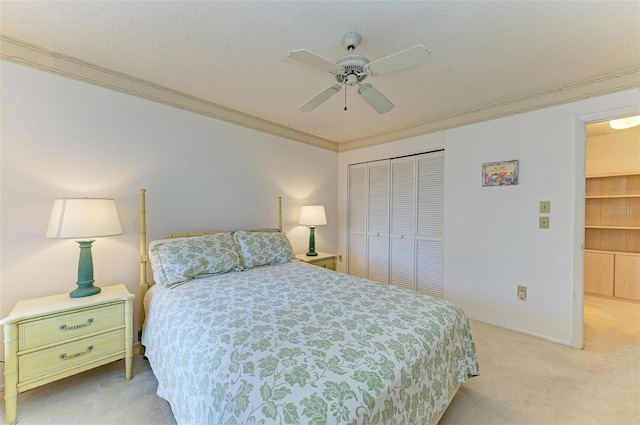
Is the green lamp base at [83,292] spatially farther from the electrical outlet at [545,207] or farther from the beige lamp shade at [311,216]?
the electrical outlet at [545,207]

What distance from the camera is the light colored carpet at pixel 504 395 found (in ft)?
5.25

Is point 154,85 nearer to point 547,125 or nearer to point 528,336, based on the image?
point 547,125

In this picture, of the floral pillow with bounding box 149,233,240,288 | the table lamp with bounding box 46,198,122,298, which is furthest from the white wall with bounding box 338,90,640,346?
the table lamp with bounding box 46,198,122,298

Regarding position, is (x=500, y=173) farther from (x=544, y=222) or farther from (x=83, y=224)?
(x=83, y=224)

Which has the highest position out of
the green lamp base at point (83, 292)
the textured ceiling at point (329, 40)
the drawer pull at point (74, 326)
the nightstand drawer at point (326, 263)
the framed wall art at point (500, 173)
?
the textured ceiling at point (329, 40)

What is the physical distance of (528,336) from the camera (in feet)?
8.64

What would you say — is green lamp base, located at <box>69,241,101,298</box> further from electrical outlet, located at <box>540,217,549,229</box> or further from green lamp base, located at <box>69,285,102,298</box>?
electrical outlet, located at <box>540,217,549,229</box>

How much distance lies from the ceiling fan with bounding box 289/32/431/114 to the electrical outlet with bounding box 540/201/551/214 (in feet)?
6.32

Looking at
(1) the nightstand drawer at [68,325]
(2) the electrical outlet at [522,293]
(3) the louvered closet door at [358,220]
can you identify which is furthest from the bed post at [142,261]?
(2) the electrical outlet at [522,293]

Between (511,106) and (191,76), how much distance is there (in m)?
3.17

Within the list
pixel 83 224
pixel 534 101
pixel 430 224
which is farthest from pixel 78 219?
pixel 534 101

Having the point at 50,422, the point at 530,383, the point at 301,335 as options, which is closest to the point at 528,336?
the point at 530,383

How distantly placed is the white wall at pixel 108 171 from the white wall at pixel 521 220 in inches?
93.9

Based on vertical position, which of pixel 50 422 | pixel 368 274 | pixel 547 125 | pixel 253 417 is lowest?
pixel 50 422
